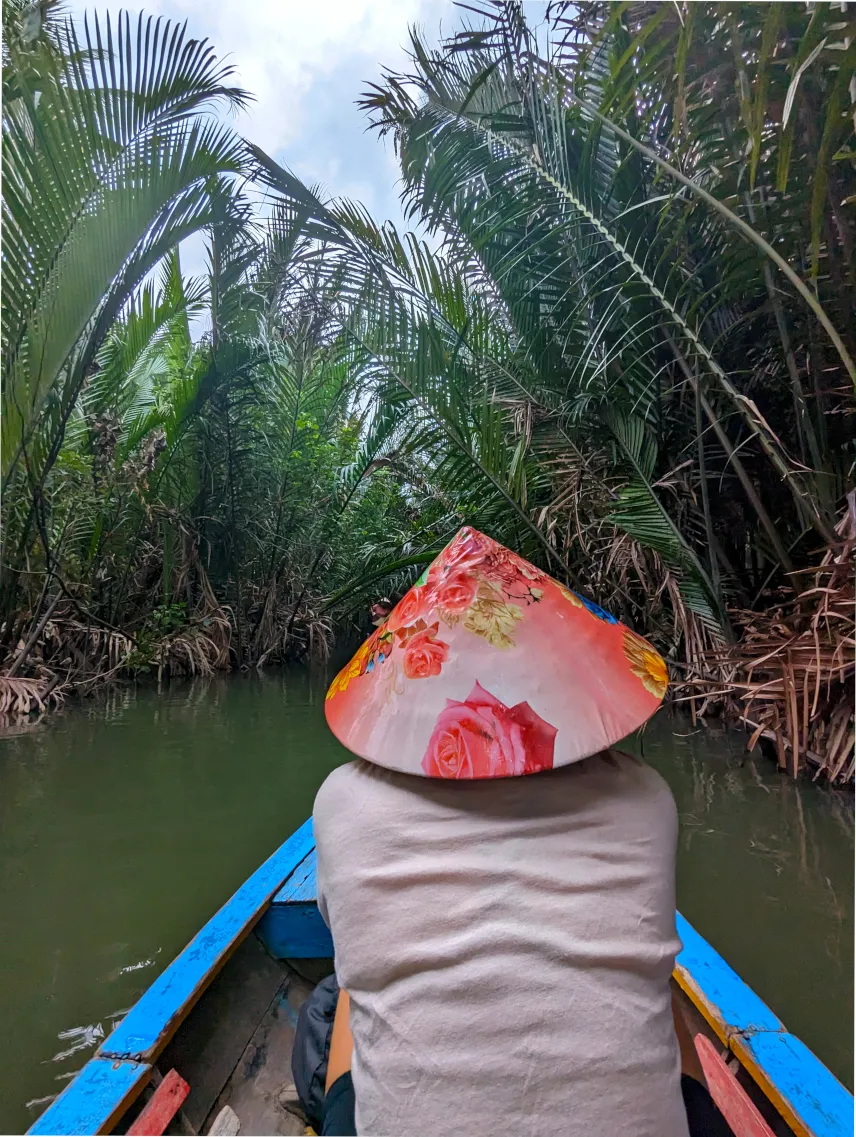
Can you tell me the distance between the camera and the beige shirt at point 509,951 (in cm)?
53

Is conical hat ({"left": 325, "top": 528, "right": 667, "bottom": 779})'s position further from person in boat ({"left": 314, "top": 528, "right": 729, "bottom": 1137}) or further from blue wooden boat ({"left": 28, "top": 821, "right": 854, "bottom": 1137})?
blue wooden boat ({"left": 28, "top": 821, "right": 854, "bottom": 1137})

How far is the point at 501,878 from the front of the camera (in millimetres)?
575

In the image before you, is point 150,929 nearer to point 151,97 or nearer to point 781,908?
point 781,908

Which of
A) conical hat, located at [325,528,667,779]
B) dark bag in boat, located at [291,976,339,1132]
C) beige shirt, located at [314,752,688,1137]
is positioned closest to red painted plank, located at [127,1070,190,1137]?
dark bag in boat, located at [291,976,339,1132]

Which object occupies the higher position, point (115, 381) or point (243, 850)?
point (115, 381)

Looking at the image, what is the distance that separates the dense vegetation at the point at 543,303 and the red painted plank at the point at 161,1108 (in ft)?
7.04

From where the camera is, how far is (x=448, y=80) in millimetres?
3490

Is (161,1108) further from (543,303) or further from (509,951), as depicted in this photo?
(543,303)

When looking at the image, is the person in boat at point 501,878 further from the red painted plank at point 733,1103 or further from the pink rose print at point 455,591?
the red painted plank at point 733,1103

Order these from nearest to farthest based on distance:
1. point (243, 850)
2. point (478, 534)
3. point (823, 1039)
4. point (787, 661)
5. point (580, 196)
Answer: point (478, 534) < point (823, 1039) < point (243, 850) < point (787, 661) < point (580, 196)

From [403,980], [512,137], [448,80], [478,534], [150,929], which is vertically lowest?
[150,929]

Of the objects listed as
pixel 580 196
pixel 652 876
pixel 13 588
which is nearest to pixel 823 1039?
pixel 652 876

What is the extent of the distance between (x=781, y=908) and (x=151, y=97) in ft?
12.9

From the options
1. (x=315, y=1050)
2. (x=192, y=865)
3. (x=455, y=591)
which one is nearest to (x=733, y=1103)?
(x=315, y=1050)
